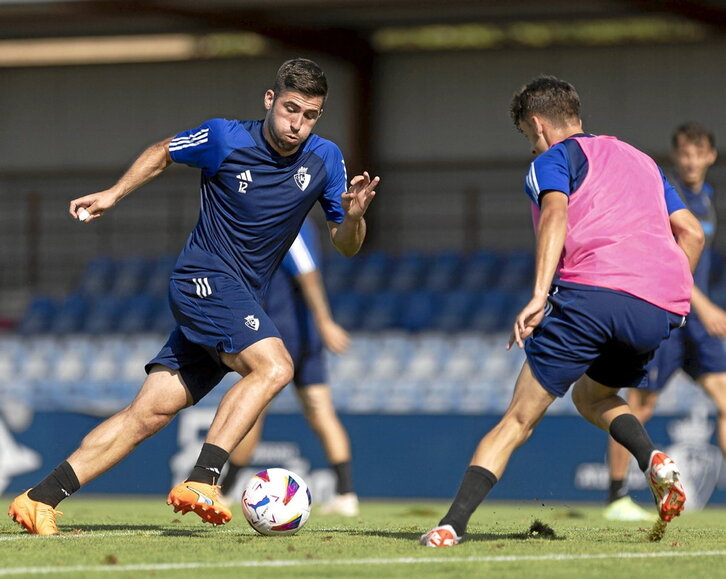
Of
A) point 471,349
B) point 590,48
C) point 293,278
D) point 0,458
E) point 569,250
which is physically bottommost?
point 0,458

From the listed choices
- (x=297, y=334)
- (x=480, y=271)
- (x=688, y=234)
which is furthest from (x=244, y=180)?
(x=480, y=271)

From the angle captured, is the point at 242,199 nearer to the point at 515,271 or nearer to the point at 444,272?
the point at 515,271

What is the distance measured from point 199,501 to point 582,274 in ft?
6.06

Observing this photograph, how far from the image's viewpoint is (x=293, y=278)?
9.82 metres

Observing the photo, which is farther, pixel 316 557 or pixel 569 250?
pixel 569 250

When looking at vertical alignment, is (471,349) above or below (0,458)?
above

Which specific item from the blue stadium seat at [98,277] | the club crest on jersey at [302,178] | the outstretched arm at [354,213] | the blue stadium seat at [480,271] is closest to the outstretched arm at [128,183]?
the club crest on jersey at [302,178]

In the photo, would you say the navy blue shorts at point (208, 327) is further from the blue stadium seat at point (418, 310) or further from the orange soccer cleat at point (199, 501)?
the blue stadium seat at point (418, 310)

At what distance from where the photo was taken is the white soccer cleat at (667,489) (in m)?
5.84

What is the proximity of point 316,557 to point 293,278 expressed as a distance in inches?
179

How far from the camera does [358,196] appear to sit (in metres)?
6.36

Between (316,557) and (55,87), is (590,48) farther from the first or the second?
(316,557)

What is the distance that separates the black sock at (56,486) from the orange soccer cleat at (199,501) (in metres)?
0.75

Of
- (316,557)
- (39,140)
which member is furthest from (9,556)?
(39,140)
